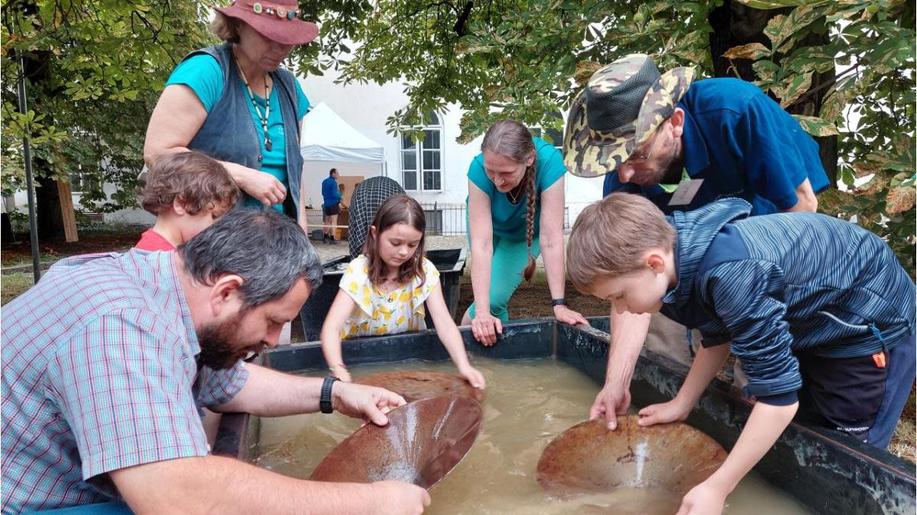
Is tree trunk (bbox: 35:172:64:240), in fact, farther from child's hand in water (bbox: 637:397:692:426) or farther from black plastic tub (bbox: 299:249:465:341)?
child's hand in water (bbox: 637:397:692:426)

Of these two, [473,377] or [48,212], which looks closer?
[473,377]

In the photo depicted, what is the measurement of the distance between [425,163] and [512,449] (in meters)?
14.6

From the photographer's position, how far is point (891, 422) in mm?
1669

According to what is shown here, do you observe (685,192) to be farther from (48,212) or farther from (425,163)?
(425,163)

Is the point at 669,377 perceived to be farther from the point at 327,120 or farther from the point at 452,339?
the point at 327,120

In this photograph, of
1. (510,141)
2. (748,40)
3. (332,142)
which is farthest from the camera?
(332,142)

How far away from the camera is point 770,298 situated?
54.4 inches

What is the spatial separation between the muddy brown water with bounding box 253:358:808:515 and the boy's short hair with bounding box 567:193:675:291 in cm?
65

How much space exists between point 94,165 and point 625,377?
508 inches

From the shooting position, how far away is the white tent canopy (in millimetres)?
12938

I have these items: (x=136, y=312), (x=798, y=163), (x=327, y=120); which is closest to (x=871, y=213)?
(x=798, y=163)

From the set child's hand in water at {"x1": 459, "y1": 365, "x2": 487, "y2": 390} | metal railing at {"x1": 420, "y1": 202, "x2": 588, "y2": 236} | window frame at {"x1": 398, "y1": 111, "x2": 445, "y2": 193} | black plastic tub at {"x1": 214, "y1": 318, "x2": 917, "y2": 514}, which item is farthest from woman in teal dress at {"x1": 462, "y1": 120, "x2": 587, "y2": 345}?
window frame at {"x1": 398, "y1": 111, "x2": 445, "y2": 193}

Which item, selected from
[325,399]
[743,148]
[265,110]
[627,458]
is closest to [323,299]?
[265,110]

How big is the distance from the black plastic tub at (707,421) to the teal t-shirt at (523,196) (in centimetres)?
60
